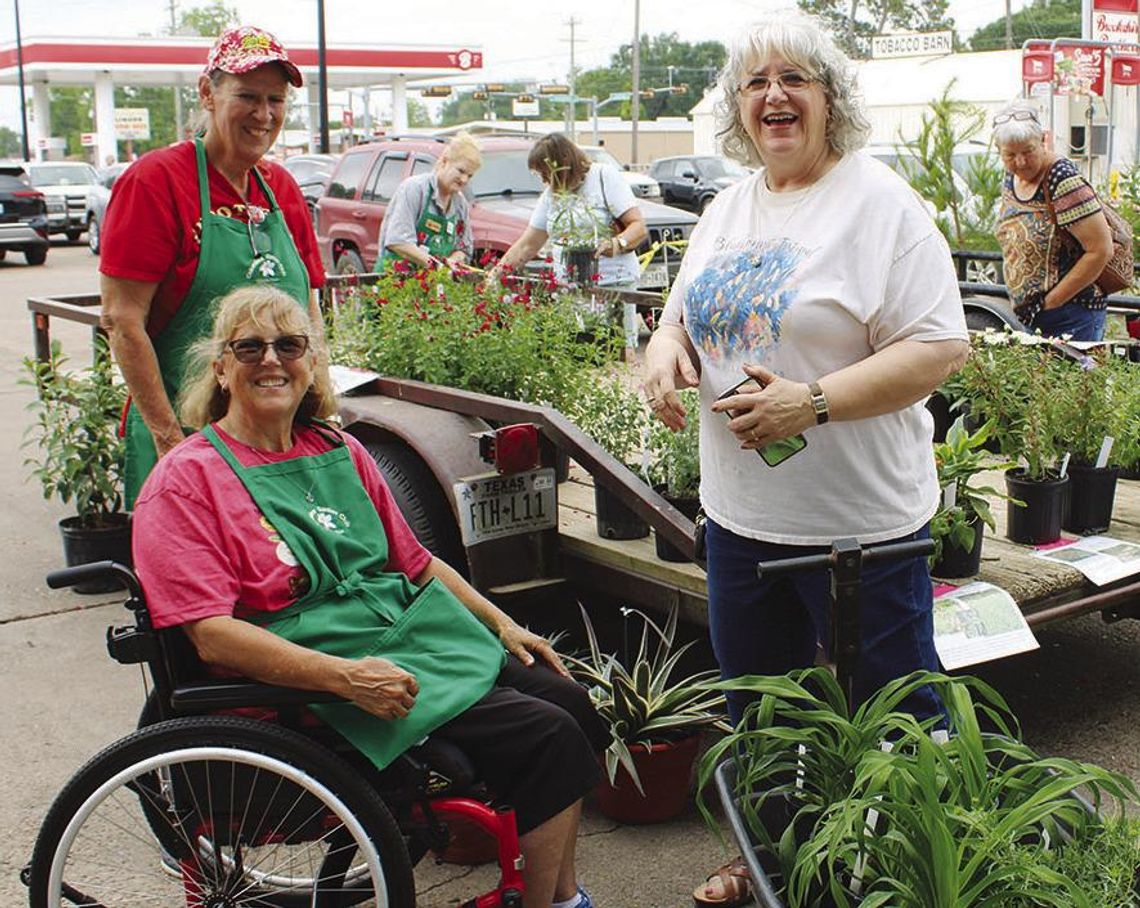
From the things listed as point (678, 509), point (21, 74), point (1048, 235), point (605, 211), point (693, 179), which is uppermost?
point (21, 74)

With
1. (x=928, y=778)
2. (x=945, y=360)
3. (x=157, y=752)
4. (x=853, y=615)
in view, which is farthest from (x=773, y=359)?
(x=157, y=752)

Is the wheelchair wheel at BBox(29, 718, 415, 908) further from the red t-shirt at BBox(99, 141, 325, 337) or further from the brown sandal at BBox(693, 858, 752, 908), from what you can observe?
the red t-shirt at BBox(99, 141, 325, 337)

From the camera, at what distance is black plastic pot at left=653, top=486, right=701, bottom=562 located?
4.04m

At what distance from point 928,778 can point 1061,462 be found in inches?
96.9

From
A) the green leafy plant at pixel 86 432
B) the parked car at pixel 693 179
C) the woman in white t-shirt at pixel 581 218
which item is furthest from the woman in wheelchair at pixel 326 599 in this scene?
the parked car at pixel 693 179

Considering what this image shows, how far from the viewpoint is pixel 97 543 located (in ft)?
19.7

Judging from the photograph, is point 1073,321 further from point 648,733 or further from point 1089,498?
point 648,733

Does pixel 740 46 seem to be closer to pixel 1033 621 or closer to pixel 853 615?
pixel 853 615

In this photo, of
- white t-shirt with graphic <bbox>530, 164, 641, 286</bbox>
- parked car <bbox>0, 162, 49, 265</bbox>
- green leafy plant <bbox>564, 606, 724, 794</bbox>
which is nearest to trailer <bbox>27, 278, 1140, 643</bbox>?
green leafy plant <bbox>564, 606, 724, 794</bbox>

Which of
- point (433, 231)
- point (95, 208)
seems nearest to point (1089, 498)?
point (433, 231)

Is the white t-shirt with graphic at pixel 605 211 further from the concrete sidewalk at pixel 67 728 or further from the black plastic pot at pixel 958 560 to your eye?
the black plastic pot at pixel 958 560

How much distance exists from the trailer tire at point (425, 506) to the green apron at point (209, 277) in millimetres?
800

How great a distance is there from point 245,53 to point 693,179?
28.2m

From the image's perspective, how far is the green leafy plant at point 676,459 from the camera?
4195mm
